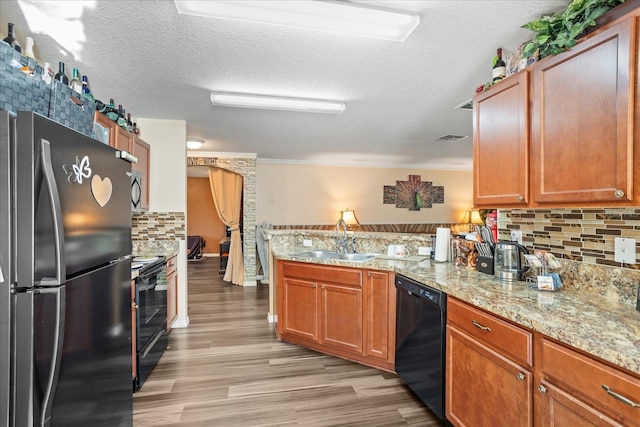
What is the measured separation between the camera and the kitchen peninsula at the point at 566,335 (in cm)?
97

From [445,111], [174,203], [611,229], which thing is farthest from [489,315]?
[174,203]

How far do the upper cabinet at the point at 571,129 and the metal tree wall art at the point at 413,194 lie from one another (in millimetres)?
5141

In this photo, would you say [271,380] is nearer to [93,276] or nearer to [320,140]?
[93,276]

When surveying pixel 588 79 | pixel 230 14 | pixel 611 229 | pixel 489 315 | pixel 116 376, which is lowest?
pixel 116 376

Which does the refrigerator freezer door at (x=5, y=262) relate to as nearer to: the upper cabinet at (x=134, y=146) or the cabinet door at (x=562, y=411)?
the upper cabinet at (x=134, y=146)

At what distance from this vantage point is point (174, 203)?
11.7 feet

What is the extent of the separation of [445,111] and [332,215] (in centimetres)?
370

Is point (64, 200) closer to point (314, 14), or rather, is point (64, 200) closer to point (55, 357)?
point (55, 357)

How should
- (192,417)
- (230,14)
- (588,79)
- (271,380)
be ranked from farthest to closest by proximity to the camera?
(271,380) < (192,417) < (230,14) < (588,79)

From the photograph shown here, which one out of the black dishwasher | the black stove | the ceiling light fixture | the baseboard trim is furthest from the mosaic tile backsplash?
the black dishwasher

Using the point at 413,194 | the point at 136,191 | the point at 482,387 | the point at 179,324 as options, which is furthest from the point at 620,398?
the point at 413,194

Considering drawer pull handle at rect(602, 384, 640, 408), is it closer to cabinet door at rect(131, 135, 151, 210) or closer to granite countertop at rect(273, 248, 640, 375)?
granite countertop at rect(273, 248, 640, 375)

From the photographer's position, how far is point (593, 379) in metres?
1.02

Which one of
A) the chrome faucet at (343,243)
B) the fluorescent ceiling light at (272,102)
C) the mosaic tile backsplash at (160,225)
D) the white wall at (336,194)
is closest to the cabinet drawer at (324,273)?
the chrome faucet at (343,243)
